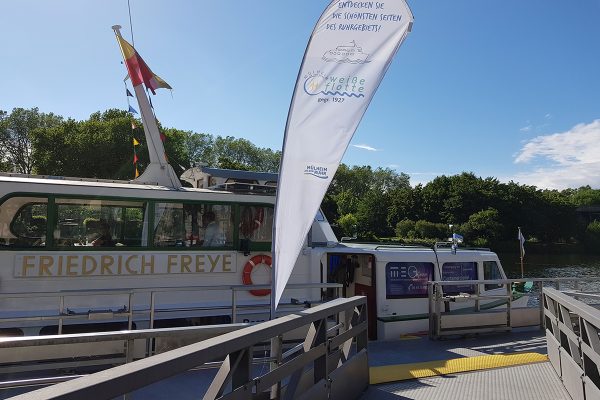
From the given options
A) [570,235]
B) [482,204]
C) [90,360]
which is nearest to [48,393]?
[90,360]

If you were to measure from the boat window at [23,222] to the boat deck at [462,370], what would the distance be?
5340 millimetres

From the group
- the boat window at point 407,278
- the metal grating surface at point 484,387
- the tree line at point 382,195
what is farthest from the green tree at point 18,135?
the metal grating surface at point 484,387

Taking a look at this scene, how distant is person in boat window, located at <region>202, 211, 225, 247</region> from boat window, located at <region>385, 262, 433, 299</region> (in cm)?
373

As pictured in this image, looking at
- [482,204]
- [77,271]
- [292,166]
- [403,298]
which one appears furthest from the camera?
[482,204]

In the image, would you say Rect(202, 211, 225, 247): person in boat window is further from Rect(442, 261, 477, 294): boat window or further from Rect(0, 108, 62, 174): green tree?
Rect(0, 108, 62, 174): green tree

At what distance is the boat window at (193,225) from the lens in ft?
26.0

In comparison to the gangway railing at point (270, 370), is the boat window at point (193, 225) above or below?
above

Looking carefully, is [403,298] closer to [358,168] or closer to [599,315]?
[599,315]

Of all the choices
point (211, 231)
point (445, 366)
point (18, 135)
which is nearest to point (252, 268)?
point (211, 231)

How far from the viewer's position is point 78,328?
722cm

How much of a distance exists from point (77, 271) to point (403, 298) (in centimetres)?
646

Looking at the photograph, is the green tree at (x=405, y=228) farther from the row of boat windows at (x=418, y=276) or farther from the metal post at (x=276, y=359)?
the metal post at (x=276, y=359)

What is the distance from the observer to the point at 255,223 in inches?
341

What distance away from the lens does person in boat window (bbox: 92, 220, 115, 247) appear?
24.4ft
